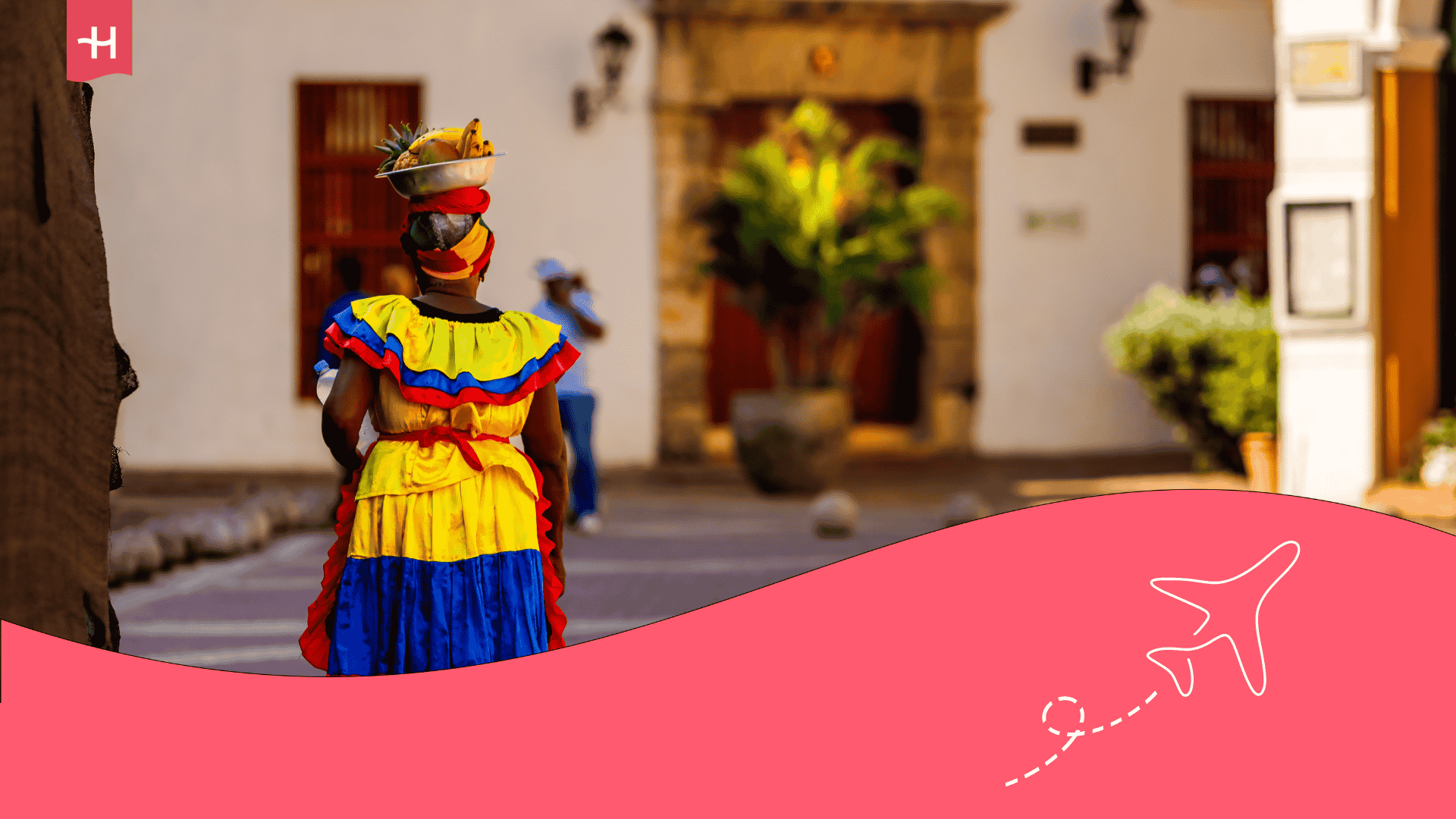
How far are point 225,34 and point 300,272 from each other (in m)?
1.79

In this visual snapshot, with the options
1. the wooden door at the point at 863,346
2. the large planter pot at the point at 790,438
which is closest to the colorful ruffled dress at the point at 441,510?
the large planter pot at the point at 790,438

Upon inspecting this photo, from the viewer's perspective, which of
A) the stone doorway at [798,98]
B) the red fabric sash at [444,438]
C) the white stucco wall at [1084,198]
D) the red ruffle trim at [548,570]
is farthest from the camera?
the white stucco wall at [1084,198]

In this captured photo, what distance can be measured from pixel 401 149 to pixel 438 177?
0.28 ft

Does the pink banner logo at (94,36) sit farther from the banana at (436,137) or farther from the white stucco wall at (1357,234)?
the white stucco wall at (1357,234)

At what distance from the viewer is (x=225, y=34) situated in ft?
32.8

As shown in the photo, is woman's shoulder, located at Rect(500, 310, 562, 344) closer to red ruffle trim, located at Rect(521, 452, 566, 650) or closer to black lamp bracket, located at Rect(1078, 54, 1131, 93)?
red ruffle trim, located at Rect(521, 452, 566, 650)

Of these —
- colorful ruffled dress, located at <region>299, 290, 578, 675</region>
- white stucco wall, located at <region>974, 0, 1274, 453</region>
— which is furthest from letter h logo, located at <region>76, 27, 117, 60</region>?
white stucco wall, located at <region>974, 0, 1274, 453</region>

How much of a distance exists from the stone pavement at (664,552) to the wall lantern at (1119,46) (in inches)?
115

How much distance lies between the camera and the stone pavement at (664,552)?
168 inches

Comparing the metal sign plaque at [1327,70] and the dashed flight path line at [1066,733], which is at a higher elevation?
the metal sign plaque at [1327,70]

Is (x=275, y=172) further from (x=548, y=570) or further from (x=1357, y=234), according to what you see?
(x=548, y=570)

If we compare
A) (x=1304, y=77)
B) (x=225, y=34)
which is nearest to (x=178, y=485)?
(x=225, y=34)

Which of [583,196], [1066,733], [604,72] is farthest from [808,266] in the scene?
[1066,733]

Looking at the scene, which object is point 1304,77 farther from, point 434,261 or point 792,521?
point 434,261
